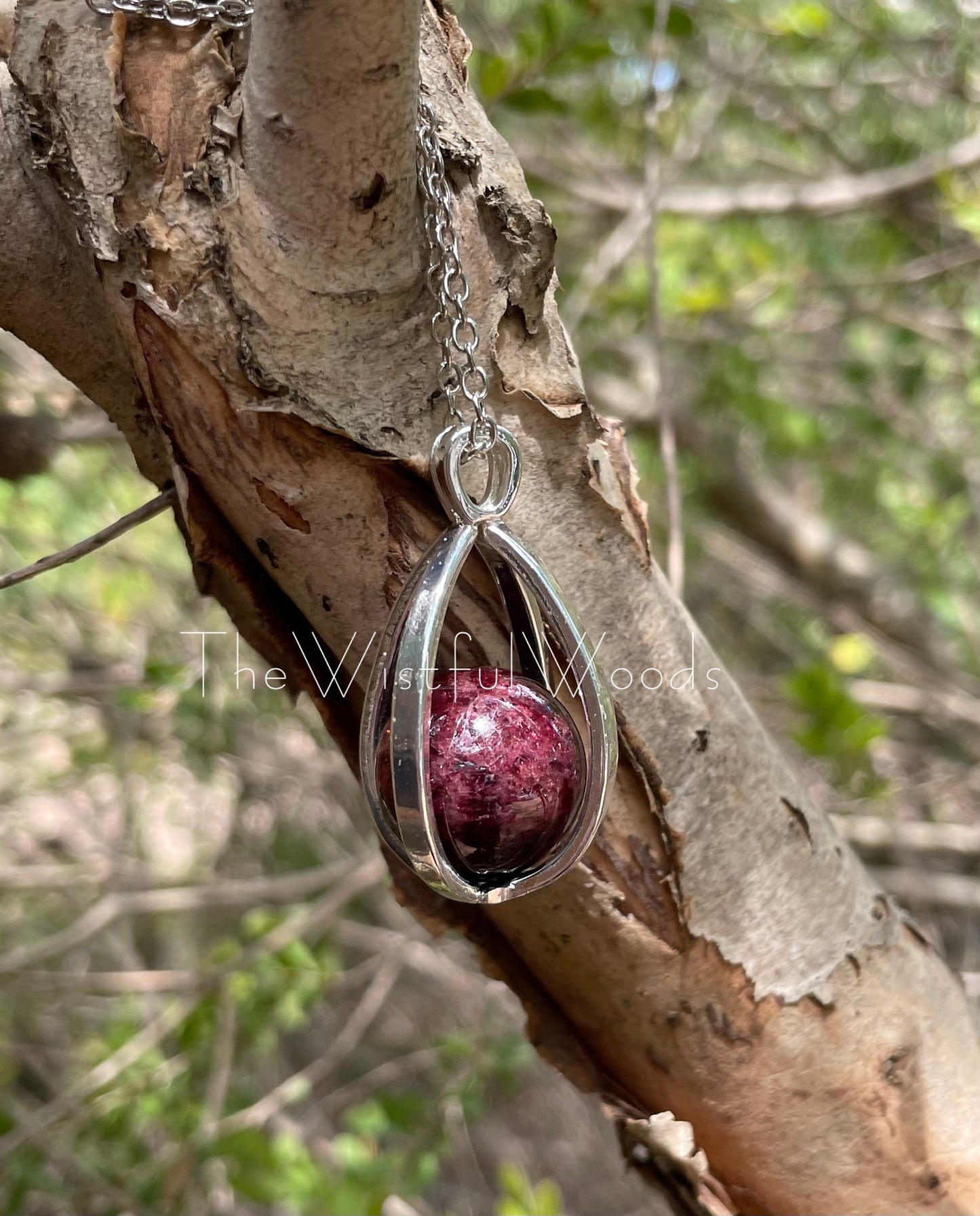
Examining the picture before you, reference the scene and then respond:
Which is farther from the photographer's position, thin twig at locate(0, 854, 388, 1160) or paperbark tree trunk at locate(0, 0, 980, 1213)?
thin twig at locate(0, 854, 388, 1160)

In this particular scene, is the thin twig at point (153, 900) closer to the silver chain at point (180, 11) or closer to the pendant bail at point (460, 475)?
the pendant bail at point (460, 475)

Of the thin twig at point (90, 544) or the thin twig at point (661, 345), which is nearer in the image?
the thin twig at point (90, 544)

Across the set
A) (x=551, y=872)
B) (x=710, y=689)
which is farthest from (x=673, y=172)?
(x=551, y=872)

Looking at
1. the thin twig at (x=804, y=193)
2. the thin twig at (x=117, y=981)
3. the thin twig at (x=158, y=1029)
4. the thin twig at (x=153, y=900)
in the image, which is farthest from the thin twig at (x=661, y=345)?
the thin twig at (x=117, y=981)

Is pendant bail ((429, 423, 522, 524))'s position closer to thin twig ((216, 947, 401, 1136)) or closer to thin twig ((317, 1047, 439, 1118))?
thin twig ((216, 947, 401, 1136))

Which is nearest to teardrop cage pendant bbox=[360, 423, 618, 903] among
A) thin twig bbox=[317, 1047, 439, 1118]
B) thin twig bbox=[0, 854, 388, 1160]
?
thin twig bbox=[0, 854, 388, 1160]

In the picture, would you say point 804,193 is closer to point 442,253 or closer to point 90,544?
point 442,253
